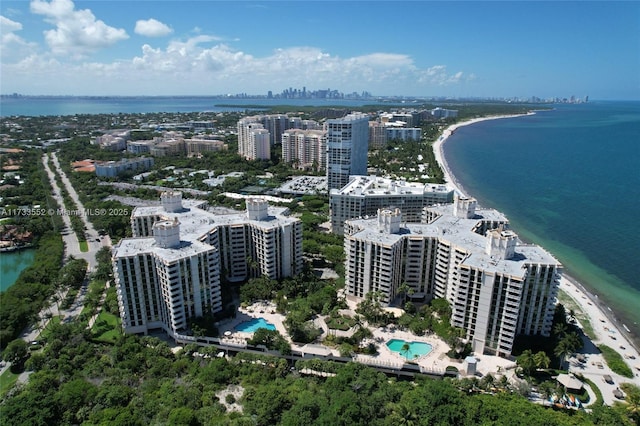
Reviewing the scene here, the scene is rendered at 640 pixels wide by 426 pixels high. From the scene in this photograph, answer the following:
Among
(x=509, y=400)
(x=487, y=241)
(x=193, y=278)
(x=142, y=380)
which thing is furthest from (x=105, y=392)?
(x=487, y=241)

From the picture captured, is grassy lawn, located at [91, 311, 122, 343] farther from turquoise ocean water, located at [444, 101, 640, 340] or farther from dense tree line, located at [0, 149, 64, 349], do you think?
turquoise ocean water, located at [444, 101, 640, 340]

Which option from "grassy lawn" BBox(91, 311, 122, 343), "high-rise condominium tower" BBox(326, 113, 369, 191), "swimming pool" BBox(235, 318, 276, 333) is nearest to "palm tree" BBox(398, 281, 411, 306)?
"swimming pool" BBox(235, 318, 276, 333)

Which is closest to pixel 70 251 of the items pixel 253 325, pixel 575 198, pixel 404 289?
pixel 253 325

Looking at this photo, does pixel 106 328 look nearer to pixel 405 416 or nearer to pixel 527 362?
pixel 405 416

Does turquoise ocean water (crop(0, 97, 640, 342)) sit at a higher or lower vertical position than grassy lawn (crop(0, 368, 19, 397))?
higher

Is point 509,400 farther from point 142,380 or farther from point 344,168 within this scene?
point 344,168

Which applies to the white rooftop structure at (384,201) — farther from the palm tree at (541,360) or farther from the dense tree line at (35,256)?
the dense tree line at (35,256)

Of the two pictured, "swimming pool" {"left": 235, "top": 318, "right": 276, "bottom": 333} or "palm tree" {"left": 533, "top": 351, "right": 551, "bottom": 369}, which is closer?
"palm tree" {"left": 533, "top": 351, "right": 551, "bottom": 369}
